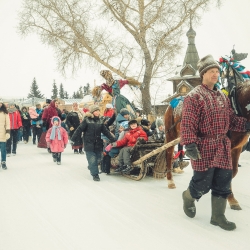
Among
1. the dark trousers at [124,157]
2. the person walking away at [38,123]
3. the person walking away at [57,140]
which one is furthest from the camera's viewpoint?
the person walking away at [38,123]

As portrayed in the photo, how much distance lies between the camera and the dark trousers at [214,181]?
335cm

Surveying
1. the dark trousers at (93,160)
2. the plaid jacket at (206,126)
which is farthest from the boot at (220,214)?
the dark trousers at (93,160)

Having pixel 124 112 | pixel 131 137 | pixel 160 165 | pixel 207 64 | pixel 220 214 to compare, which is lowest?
pixel 220 214

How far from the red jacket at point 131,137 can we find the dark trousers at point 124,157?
0.57 ft

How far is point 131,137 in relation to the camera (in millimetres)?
6164

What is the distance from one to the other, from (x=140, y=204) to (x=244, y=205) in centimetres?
144

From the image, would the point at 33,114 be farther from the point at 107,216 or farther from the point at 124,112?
the point at 107,216

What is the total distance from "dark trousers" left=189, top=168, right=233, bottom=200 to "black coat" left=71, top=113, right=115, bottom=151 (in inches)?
126

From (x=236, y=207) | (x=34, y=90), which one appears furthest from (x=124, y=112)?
(x=34, y=90)

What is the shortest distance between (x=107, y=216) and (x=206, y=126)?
168 centimetres

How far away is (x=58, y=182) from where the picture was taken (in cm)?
591

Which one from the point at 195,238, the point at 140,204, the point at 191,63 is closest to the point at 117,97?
the point at 140,204

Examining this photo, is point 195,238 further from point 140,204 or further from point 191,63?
point 191,63

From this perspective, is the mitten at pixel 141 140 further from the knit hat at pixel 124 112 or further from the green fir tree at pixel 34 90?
the green fir tree at pixel 34 90
